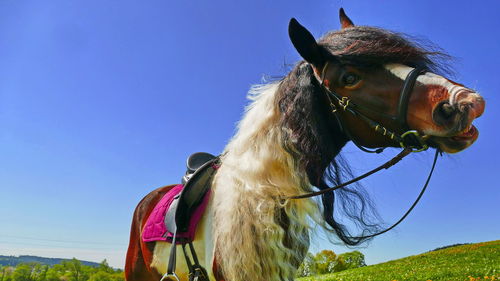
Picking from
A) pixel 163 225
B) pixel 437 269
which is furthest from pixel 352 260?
pixel 163 225

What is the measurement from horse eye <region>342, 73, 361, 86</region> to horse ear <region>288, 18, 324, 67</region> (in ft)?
0.66

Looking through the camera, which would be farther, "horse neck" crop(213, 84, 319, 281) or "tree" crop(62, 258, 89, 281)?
"tree" crop(62, 258, 89, 281)

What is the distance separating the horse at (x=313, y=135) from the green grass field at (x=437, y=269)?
66.2 inches

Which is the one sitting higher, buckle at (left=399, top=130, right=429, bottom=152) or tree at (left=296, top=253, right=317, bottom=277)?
buckle at (left=399, top=130, right=429, bottom=152)

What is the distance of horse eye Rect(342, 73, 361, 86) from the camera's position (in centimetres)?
224

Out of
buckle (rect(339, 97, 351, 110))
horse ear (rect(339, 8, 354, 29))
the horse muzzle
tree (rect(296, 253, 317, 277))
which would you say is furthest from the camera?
horse ear (rect(339, 8, 354, 29))

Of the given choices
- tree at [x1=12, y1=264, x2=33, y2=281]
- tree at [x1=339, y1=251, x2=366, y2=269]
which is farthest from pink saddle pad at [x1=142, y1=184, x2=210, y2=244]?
tree at [x1=12, y1=264, x2=33, y2=281]

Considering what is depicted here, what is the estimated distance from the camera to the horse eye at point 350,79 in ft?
7.36

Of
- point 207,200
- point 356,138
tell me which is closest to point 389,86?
point 356,138

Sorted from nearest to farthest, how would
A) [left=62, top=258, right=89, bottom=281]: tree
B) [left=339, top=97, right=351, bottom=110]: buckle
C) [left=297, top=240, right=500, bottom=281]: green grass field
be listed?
[left=339, top=97, right=351, bottom=110]: buckle, [left=297, top=240, right=500, bottom=281]: green grass field, [left=62, top=258, right=89, bottom=281]: tree

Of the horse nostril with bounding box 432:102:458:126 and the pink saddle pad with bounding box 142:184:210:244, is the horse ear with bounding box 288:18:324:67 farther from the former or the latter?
the pink saddle pad with bounding box 142:184:210:244

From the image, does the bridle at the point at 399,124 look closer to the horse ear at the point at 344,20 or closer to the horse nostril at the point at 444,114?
the horse nostril at the point at 444,114

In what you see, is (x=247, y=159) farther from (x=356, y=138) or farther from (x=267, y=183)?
(x=356, y=138)

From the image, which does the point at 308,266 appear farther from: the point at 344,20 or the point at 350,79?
the point at 344,20
